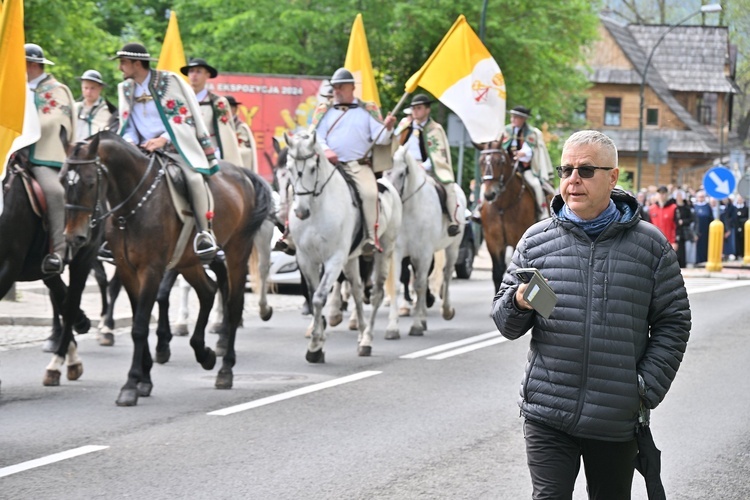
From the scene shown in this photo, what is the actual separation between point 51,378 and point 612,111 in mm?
77315

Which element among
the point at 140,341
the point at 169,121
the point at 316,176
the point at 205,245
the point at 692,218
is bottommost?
the point at 140,341

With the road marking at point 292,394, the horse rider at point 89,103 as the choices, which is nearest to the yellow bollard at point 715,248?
the horse rider at point 89,103

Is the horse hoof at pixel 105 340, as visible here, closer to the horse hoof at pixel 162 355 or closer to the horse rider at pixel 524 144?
the horse hoof at pixel 162 355

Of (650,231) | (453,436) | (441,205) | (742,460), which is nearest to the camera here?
(650,231)

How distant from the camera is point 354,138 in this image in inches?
563

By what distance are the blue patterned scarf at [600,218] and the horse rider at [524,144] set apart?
508 inches

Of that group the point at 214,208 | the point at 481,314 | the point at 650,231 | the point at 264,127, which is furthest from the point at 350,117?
the point at 264,127

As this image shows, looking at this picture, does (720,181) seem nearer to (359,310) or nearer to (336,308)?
(336,308)

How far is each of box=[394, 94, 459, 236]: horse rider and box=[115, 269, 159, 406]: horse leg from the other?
6.76 m

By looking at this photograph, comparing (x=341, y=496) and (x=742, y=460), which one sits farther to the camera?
(x=742, y=460)

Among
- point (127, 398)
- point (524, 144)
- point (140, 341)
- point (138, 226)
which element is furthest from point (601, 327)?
point (524, 144)

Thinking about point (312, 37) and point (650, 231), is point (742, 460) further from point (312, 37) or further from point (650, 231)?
point (312, 37)

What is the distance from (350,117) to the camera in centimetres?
1437

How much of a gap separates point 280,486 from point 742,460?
2964 mm
